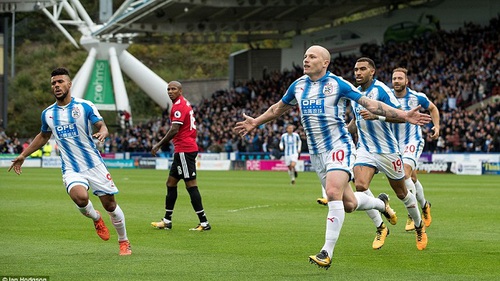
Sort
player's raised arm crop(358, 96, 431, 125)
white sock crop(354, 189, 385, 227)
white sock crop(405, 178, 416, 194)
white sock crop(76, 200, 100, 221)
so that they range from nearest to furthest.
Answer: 1. player's raised arm crop(358, 96, 431, 125)
2. white sock crop(354, 189, 385, 227)
3. white sock crop(76, 200, 100, 221)
4. white sock crop(405, 178, 416, 194)

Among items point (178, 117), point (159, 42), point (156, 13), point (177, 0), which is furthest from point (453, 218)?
point (159, 42)

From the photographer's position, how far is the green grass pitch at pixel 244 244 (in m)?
9.51

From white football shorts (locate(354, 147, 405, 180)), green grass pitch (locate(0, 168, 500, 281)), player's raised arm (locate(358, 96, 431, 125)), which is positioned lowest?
green grass pitch (locate(0, 168, 500, 281))

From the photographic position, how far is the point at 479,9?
53281 mm

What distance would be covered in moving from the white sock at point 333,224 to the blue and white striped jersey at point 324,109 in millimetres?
758

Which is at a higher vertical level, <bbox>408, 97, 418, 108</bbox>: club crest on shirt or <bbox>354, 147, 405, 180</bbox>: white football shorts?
<bbox>408, 97, 418, 108</bbox>: club crest on shirt

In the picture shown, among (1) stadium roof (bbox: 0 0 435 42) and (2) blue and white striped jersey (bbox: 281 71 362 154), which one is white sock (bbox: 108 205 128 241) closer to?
(2) blue and white striped jersey (bbox: 281 71 362 154)

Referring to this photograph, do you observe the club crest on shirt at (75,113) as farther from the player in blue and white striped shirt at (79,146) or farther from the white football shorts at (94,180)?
the white football shorts at (94,180)

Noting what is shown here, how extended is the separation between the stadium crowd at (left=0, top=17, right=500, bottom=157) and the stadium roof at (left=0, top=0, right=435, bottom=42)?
3.61 meters

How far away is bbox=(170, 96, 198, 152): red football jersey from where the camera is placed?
14.4 metres

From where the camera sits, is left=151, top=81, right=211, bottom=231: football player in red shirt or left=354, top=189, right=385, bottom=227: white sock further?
left=151, top=81, right=211, bottom=231: football player in red shirt

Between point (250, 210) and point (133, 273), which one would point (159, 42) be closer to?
point (250, 210)

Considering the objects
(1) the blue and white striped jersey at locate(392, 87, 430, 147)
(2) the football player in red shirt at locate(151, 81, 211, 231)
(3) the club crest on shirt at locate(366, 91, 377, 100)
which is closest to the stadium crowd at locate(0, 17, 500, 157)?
(1) the blue and white striped jersey at locate(392, 87, 430, 147)

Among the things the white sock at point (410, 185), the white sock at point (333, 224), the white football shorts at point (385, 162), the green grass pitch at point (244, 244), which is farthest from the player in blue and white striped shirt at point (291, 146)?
the white sock at point (333, 224)
